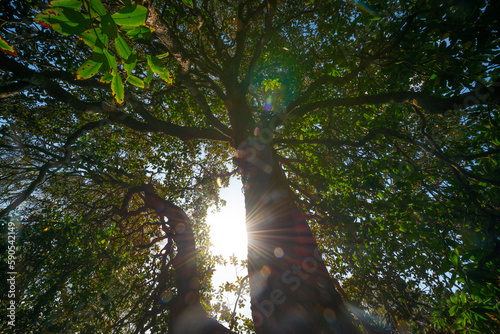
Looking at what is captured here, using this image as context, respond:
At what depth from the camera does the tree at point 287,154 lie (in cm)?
247

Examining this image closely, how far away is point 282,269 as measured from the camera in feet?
8.86

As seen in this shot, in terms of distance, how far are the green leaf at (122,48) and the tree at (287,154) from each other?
0.01 m

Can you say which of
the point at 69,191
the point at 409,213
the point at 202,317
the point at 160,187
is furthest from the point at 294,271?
the point at 69,191

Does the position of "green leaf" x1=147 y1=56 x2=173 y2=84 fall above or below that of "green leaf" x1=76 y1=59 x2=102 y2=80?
above

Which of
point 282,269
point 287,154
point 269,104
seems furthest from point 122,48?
point 287,154

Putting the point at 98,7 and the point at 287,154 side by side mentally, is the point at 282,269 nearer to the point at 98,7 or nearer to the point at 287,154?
the point at 98,7

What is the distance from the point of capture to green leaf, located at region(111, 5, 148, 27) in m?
0.85

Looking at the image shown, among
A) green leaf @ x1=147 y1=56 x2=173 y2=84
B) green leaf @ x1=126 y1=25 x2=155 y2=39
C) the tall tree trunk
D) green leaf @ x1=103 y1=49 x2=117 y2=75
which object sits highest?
green leaf @ x1=126 y1=25 x2=155 y2=39

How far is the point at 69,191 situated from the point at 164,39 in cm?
712

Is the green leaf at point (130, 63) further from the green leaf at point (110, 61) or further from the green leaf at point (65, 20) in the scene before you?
the green leaf at point (65, 20)

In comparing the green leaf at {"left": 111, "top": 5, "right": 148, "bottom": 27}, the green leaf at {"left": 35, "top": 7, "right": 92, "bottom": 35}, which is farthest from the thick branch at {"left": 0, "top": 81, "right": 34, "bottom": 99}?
the green leaf at {"left": 111, "top": 5, "right": 148, "bottom": 27}

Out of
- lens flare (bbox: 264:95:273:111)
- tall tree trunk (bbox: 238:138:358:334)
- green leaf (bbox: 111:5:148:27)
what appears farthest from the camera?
lens flare (bbox: 264:95:273:111)

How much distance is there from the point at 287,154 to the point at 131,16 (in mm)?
7783

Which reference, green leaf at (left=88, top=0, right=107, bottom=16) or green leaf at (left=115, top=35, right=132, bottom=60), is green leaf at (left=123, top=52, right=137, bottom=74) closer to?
green leaf at (left=115, top=35, right=132, bottom=60)
